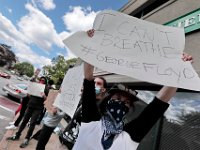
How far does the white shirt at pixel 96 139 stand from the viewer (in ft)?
5.23

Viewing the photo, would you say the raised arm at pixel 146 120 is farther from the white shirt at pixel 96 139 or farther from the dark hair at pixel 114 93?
the dark hair at pixel 114 93

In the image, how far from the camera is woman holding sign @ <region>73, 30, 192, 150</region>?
163 cm

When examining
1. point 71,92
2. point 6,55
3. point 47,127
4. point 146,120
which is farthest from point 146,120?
point 6,55

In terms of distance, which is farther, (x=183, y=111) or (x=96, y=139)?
(x=183, y=111)

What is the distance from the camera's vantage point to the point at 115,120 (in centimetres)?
171

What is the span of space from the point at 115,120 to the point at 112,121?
0.02 meters

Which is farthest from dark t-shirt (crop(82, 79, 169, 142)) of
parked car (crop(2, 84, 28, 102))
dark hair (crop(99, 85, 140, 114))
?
parked car (crop(2, 84, 28, 102))

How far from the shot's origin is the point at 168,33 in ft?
6.09

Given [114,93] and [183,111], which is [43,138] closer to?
A: [183,111]

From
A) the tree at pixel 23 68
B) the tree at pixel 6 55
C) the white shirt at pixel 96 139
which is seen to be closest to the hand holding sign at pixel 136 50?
the white shirt at pixel 96 139

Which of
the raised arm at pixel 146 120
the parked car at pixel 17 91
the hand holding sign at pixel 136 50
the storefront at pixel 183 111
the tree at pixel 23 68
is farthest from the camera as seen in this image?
the tree at pixel 23 68

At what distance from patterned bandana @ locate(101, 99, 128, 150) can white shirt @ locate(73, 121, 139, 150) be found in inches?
1.2

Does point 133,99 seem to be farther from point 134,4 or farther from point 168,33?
point 134,4

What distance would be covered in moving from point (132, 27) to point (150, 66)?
1.25 feet
